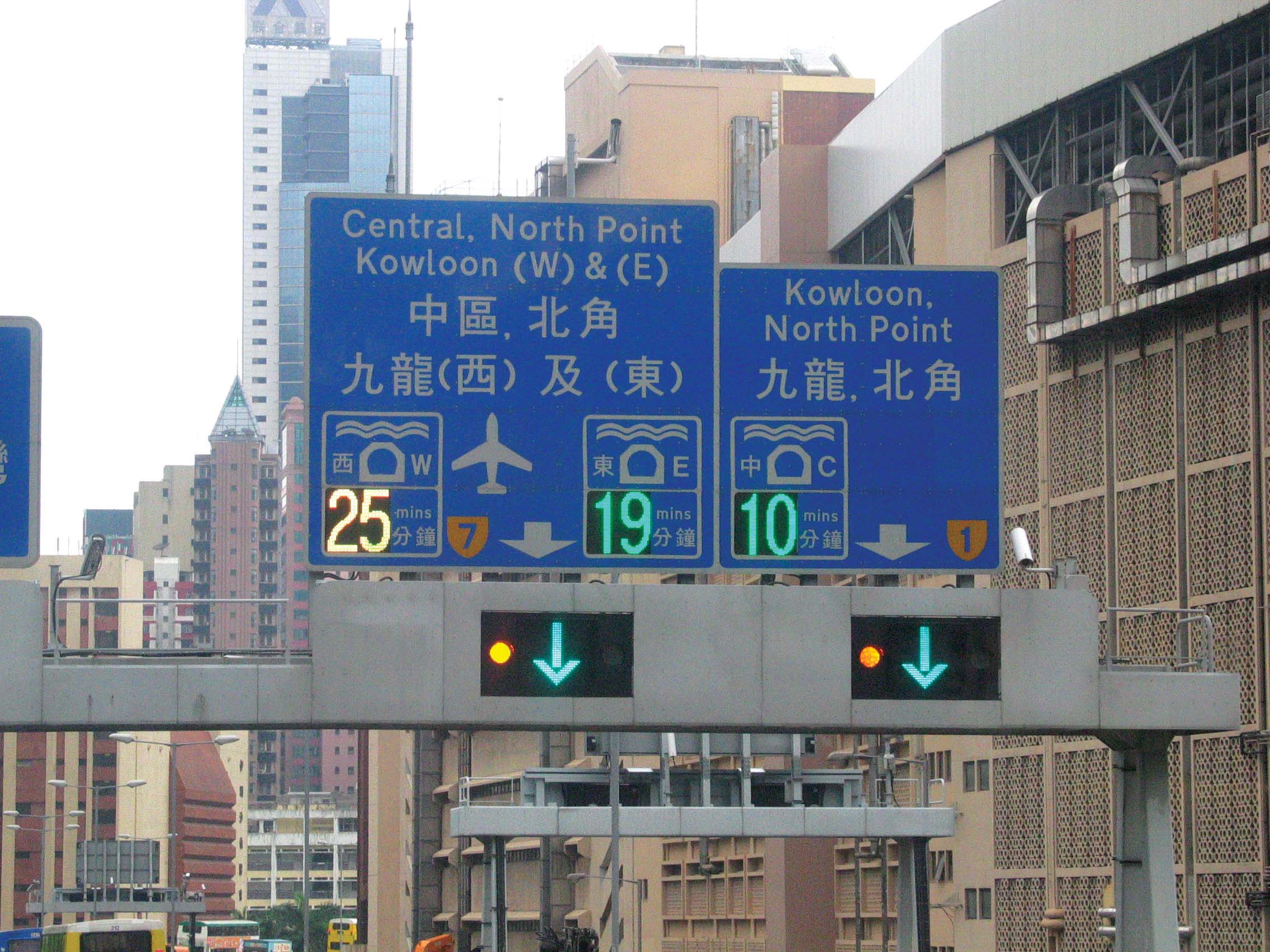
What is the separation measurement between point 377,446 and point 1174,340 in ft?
80.9

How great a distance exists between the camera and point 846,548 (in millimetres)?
19234

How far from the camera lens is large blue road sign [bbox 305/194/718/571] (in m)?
18.8

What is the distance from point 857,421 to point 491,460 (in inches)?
126

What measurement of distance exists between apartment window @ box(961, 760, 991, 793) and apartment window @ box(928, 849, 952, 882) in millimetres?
2381

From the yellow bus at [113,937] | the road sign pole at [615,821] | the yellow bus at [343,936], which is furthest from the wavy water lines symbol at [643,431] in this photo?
the yellow bus at [343,936]

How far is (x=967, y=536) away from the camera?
764 inches

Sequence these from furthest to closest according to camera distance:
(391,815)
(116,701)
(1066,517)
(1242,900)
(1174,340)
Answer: (391,815) → (1066,517) → (1174,340) → (1242,900) → (116,701)

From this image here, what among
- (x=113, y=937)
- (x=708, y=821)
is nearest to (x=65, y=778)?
(x=113, y=937)

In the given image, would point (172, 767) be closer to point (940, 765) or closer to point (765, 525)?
point (940, 765)

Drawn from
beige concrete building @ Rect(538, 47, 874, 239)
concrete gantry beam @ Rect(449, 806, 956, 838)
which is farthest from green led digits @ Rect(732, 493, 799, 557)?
beige concrete building @ Rect(538, 47, 874, 239)

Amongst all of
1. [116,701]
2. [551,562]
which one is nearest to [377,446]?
[551,562]

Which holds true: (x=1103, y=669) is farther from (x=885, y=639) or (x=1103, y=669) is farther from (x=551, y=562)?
(x=551, y=562)

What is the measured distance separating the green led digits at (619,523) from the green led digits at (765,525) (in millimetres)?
760

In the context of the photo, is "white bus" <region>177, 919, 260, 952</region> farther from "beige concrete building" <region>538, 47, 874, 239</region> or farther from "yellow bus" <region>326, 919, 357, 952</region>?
"beige concrete building" <region>538, 47, 874, 239</region>
